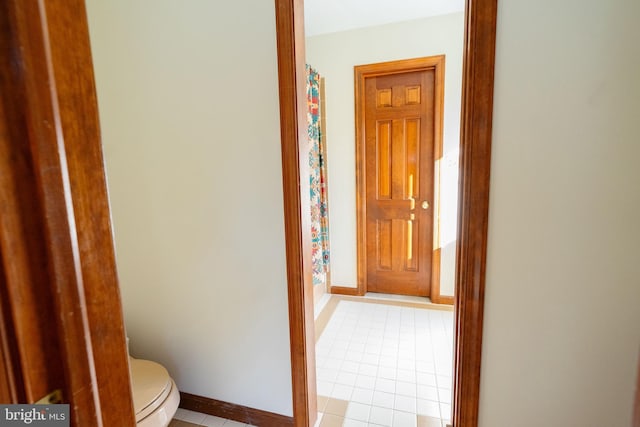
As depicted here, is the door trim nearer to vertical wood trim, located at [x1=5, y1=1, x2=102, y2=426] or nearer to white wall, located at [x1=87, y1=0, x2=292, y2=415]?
white wall, located at [x1=87, y1=0, x2=292, y2=415]

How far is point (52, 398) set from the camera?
369mm

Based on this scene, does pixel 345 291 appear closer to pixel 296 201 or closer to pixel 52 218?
pixel 296 201

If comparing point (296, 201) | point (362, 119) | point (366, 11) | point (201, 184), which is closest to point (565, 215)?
point (296, 201)

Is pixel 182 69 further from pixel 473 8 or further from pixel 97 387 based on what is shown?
pixel 97 387

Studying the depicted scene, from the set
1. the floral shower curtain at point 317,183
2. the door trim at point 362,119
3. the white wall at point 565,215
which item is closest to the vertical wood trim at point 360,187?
the door trim at point 362,119

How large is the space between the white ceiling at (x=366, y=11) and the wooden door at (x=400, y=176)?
0.40m

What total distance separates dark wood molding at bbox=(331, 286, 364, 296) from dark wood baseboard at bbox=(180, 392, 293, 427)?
5.48ft

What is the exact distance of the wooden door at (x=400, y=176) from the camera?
2.69m

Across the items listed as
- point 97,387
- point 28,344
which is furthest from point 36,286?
point 97,387

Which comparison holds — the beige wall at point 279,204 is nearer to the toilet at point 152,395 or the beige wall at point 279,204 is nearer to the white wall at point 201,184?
the white wall at point 201,184

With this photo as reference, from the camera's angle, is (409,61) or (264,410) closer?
(264,410)

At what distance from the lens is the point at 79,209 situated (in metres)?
0.40

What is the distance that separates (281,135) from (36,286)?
1049 mm

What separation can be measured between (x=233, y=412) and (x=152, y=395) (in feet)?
1.65
